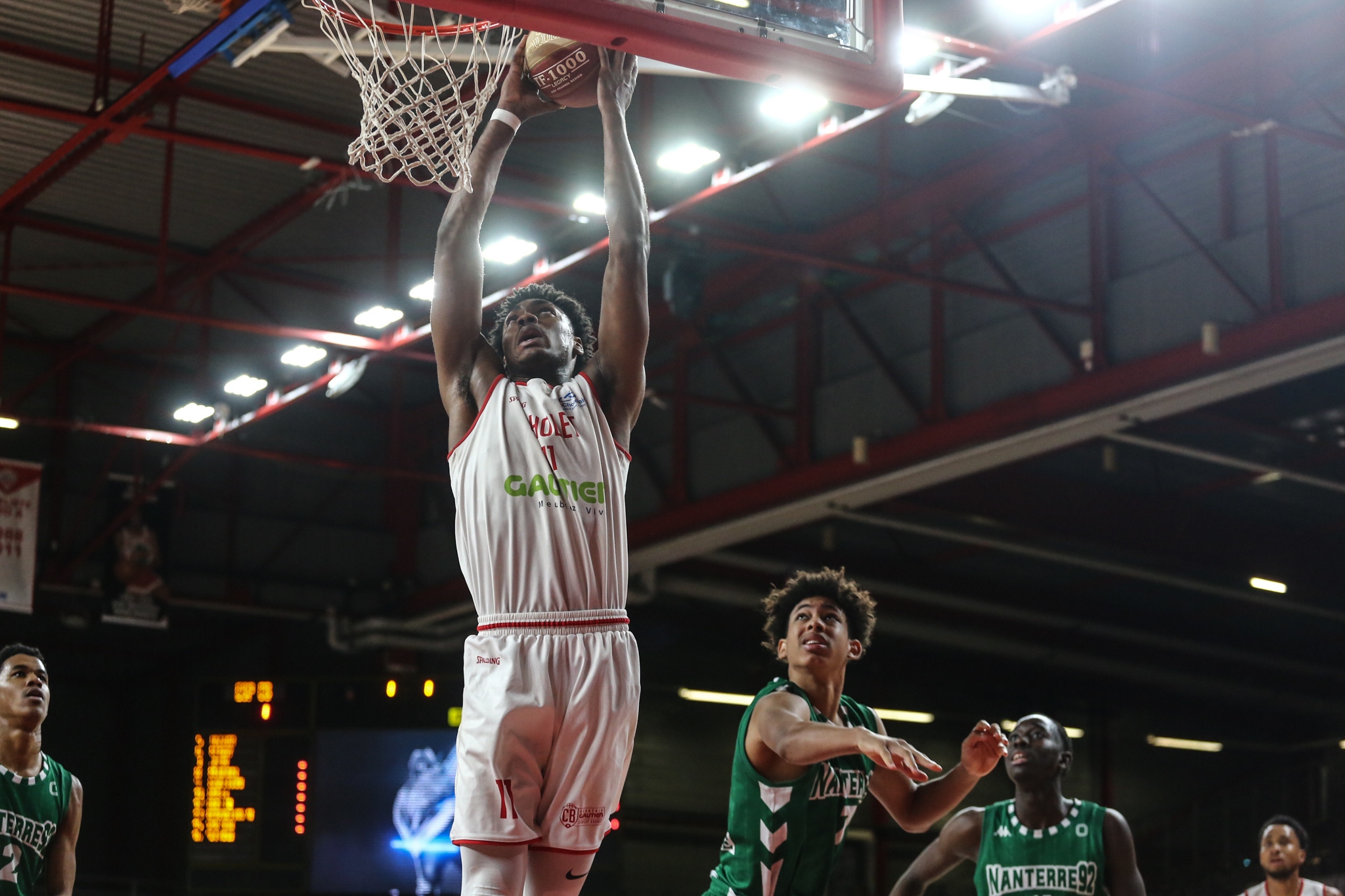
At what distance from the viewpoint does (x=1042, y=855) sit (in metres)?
8.39

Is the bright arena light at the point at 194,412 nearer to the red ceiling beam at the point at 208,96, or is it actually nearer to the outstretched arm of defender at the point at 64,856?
the red ceiling beam at the point at 208,96

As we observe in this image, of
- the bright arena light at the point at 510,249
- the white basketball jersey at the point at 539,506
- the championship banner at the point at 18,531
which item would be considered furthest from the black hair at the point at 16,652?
the championship banner at the point at 18,531

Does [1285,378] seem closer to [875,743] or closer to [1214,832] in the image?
[875,743]

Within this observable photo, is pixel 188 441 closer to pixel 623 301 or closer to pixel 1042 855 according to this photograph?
pixel 1042 855

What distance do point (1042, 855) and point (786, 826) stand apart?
3.02m

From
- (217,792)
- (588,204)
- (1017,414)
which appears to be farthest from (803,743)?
(217,792)

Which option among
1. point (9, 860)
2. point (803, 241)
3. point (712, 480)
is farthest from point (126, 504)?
point (9, 860)

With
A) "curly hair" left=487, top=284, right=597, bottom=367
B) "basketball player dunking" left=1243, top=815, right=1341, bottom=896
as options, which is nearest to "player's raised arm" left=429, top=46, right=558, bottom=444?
"curly hair" left=487, top=284, right=597, bottom=367

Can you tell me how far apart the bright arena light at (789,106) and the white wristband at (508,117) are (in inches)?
271

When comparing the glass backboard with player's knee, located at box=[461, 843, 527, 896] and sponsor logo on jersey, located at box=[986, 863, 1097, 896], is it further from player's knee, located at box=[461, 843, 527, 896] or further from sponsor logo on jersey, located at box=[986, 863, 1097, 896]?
sponsor logo on jersey, located at box=[986, 863, 1097, 896]

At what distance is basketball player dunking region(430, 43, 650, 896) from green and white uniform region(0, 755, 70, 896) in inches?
159

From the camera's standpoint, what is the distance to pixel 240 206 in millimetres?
18219

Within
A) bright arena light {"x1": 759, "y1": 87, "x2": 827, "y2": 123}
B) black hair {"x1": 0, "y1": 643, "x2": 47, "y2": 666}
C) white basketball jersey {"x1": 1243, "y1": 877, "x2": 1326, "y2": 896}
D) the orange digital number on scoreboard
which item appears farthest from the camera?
the orange digital number on scoreboard

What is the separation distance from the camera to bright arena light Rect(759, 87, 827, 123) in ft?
40.6
